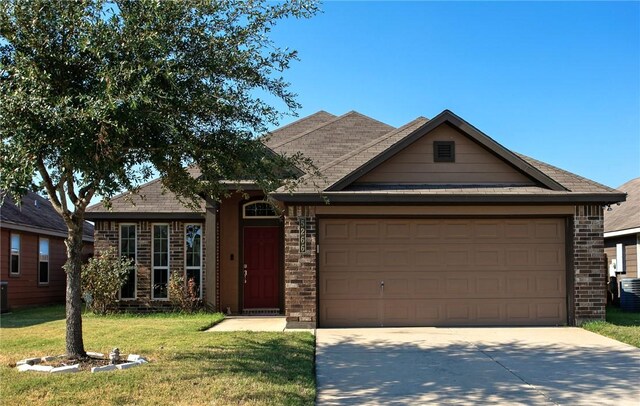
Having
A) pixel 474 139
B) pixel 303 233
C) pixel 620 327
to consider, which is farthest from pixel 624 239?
pixel 303 233

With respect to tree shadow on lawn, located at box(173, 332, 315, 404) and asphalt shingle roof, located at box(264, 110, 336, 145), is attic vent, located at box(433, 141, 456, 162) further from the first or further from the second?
asphalt shingle roof, located at box(264, 110, 336, 145)

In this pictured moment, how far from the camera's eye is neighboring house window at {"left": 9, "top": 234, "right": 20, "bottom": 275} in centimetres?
1883

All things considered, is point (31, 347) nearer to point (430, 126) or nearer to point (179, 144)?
point (179, 144)

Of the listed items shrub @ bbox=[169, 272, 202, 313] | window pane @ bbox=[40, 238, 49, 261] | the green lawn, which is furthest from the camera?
window pane @ bbox=[40, 238, 49, 261]

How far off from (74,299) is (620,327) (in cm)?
1014

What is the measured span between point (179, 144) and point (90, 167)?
1469 mm

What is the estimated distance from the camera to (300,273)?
12.8 m

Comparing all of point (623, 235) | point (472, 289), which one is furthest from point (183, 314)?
point (623, 235)

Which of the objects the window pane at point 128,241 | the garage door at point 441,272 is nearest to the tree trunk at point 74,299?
the garage door at point 441,272

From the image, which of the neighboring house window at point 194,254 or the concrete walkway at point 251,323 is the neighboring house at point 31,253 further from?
the concrete walkway at point 251,323

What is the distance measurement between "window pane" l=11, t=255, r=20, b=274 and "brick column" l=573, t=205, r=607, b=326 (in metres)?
15.5

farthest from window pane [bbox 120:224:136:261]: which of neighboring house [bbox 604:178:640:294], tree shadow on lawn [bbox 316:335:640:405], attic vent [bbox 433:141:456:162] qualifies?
neighboring house [bbox 604:178:640:294]

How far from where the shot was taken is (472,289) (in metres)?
13.1

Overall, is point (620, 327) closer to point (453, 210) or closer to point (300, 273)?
point (453, 210)
